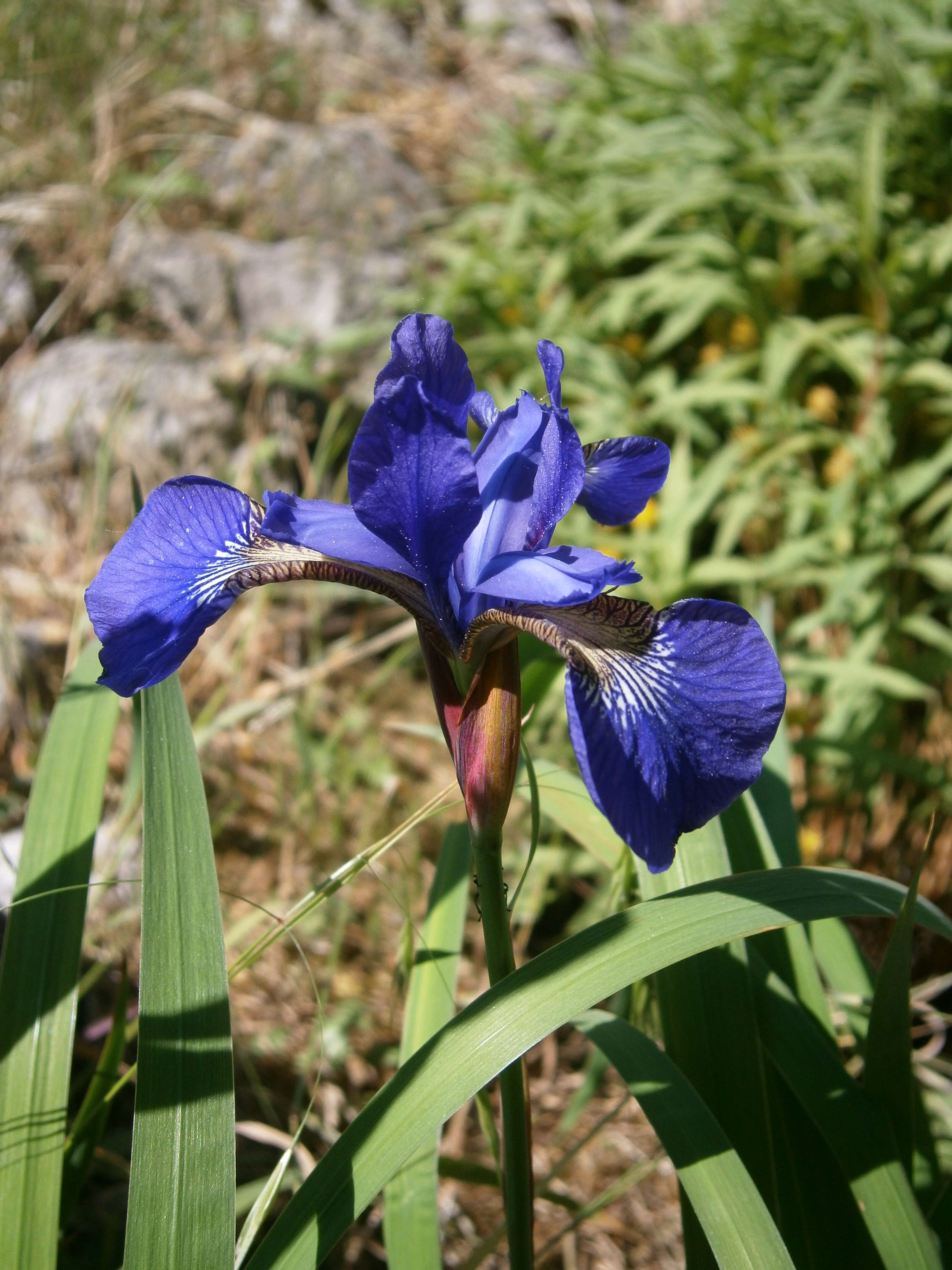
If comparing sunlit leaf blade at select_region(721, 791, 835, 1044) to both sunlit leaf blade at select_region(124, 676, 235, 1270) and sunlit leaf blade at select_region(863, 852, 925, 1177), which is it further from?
sunlit leaf blade at select_region(124, 676, 235, 1270)

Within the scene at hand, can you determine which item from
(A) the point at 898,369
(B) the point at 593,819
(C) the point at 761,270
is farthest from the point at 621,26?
(B) the point at 593,819

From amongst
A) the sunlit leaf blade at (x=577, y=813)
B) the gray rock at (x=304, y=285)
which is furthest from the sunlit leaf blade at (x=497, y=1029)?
the gray rock at (x=304, y=285)

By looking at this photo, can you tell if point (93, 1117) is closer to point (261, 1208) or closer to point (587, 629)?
point (261, 1208)

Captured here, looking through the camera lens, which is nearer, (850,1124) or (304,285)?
(850,1124)

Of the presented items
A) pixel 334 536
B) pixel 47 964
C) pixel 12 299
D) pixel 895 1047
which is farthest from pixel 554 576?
pixel 12 299

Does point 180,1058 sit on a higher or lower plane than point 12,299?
lower

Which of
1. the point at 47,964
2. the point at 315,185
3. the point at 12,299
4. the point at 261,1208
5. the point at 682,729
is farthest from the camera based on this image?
the point at 315,185
